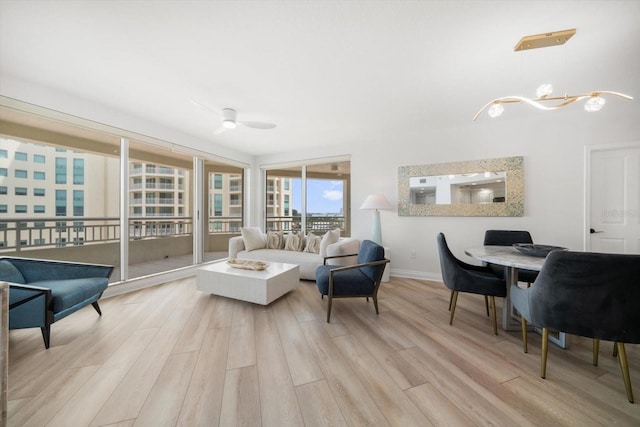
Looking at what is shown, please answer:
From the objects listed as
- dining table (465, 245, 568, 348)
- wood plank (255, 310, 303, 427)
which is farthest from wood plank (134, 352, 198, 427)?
dining table (465, 245, 568, 348)

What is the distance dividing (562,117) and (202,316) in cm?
522

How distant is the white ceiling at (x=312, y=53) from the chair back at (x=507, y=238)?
5.42 feet

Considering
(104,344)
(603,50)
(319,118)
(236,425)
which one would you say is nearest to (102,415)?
(236,425)

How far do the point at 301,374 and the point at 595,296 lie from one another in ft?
6.13

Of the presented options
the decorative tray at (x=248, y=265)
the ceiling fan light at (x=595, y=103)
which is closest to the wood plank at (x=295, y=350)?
the decorative tray at (x=248, y=265)

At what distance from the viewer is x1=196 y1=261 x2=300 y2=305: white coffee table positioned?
2.65m

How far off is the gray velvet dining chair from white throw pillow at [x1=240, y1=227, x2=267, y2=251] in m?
3.94

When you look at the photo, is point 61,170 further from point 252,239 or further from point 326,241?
point 326,241

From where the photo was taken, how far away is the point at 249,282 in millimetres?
2703

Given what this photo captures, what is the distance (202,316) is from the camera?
96.9 inches

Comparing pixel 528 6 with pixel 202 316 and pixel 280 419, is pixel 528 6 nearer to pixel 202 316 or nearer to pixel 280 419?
pixel 280 419

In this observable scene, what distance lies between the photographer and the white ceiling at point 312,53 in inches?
61.1

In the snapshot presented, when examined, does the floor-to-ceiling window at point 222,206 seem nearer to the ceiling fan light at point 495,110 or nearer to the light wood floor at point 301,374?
the light wood floor at point 301,374

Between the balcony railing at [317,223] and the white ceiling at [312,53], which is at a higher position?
the white ceiling at [312,53]
